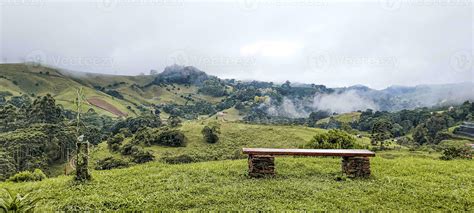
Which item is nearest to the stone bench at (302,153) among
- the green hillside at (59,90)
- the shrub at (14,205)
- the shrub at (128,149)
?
the shrub at (14,205)

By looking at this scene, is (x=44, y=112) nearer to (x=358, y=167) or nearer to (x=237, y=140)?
(x=237, y=140)

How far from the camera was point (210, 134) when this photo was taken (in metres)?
67.6

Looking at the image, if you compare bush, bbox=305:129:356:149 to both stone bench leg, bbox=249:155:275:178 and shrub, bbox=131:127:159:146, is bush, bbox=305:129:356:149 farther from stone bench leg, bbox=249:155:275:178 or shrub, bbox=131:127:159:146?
shrub, bbox=131:127:159:146

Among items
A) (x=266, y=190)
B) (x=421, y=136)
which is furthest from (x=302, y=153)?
(x=421, y=136)

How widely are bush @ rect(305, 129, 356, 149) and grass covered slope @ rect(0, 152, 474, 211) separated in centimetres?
657

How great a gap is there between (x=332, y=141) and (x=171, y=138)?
47.5 m

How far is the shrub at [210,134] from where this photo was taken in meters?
67.3

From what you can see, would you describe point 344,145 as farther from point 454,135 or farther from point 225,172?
point 454,135

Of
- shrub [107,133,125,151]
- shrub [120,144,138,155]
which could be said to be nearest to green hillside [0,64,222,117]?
shrub [107,133,125,151]

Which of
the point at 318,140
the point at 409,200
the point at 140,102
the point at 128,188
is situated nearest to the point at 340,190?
the point at 409,200

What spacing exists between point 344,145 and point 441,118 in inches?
3431

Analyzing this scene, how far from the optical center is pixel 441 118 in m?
92.4

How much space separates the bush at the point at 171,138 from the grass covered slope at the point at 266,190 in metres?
52.4

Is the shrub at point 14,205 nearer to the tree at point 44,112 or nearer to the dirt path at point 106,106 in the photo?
the tree at point 44,112
